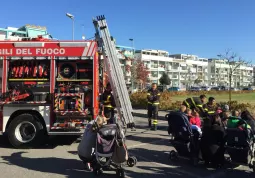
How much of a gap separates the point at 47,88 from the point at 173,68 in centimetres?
11053

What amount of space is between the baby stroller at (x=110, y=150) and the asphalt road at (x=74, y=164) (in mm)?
242

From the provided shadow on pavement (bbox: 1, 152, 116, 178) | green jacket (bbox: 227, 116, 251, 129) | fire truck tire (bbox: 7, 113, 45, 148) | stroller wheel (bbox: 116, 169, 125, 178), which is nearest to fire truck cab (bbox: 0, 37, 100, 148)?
fire truck tire (bbox: 7, 113, 45, 148)

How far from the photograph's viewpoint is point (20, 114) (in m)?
8.20

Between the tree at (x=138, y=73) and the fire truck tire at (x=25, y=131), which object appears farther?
the tree at (x=138, y=73)

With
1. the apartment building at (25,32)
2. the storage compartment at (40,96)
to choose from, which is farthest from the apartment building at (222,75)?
the storage compartment at (40,96)

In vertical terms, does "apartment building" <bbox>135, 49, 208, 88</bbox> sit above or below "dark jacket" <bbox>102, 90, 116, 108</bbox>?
above

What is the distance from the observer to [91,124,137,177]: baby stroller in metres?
5.63

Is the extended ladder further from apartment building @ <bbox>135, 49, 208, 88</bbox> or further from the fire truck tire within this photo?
apartment building @ <bbox>135, 49, 208, 88</bbox>

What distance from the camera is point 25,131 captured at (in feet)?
27.2

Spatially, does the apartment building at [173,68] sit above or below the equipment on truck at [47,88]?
above

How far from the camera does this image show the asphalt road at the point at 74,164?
233 inches

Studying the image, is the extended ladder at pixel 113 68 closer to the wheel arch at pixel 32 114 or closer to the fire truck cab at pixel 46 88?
the fire truck cab at pixel 46 88

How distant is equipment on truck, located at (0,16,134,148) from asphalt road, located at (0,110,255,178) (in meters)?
0.63

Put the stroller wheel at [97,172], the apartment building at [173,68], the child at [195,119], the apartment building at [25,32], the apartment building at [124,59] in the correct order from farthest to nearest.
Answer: the apartment building at [173,68]
the apartment building at [25,32]
the apartment building at [124,59]
the child at [195,119]
the stroller wheel at [97,172]
